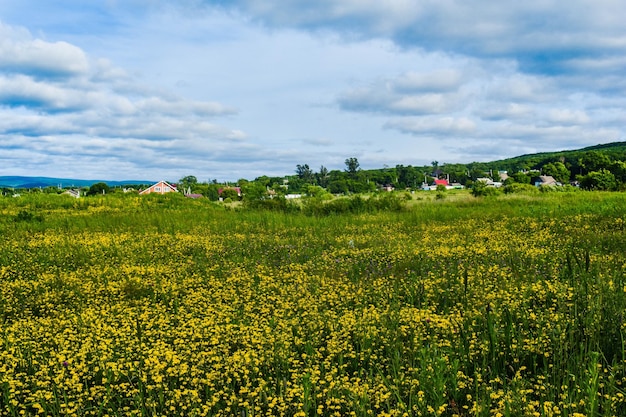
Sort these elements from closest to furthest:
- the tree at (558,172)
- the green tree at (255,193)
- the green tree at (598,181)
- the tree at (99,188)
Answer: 1. the green tree at (255,193)
2. the tree at (99,188)
3. the green tree at (598,181)
4. the tree at (558,172)

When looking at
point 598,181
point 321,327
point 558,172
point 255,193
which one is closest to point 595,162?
point 558,172

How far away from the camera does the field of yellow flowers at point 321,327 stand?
3.81m

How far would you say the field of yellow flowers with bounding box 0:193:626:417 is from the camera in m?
3.81

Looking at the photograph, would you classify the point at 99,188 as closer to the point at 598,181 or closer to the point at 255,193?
the point at 255,193

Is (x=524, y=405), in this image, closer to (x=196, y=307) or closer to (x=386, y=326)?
(x=386, y=326)

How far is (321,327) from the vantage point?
18.2ft

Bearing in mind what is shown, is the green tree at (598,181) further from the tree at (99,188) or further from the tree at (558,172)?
the tree at (99,188)

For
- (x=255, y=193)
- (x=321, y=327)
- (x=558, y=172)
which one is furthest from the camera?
(x=558, y=172)

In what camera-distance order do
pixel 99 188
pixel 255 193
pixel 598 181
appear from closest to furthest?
pixel 255 193 → pixel 99 188 → pixel 598 181

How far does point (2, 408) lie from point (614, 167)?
373 ft

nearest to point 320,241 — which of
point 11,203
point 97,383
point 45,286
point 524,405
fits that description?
point 45,286

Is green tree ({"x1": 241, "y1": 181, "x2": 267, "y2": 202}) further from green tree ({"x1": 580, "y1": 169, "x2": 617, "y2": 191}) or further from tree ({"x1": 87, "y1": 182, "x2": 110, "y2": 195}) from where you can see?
green tree ({"x1": 580, "y1": 169, "x2": 617, "y2": 191})

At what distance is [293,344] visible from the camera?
524cm

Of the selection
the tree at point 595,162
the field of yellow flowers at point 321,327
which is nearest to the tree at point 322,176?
the tree at point 595,162
